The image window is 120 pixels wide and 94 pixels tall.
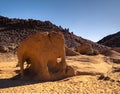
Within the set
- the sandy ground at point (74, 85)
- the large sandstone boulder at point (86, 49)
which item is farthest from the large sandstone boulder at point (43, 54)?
the large sandstone boulder at point (86, 49)

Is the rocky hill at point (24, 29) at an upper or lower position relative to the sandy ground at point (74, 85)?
upper

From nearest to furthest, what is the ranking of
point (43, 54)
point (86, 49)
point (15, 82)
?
point (15, 82) → point (43, 54) → point (86, 49)

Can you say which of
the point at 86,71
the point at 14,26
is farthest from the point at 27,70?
the point at 14,26

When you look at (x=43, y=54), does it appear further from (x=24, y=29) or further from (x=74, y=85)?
(x=24, y=29)

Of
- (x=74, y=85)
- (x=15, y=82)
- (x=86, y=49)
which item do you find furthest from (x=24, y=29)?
(x=74, y=85)

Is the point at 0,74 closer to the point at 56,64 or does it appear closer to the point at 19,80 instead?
the point at 19,80

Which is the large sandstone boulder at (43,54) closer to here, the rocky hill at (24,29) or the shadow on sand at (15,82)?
the shadow on sand at (15,82)

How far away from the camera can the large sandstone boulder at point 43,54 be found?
12617 millimetres

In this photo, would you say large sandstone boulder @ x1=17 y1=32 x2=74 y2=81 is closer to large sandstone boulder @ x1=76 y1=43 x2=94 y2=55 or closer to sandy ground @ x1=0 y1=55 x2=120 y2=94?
sandy ground @ x1=0 y1=55 x2=120 y2=94

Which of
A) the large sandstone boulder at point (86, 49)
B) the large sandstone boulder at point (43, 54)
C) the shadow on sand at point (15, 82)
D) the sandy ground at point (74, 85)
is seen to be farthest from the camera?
the large sandstone boulder at point (86, 49)

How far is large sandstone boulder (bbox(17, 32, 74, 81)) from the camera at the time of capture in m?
12.6

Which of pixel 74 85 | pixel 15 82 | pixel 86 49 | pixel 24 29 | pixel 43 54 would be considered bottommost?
pixel 74 85

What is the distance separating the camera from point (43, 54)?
12.6 meters

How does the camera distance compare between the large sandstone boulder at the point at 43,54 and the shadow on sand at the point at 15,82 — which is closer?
the shadow on sand at the point at 15,82
